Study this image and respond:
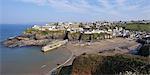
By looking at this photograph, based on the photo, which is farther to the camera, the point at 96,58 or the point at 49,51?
the point at 49,51

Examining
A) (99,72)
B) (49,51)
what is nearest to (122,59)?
(99,72)

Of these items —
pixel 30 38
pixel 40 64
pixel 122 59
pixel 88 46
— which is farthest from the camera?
pixel 30 38

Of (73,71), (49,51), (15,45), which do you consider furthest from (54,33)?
(73,71)

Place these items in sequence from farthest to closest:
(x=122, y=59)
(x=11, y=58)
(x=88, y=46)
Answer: (x=88, y=46), (x=11, y=58), (x=122, y=59)

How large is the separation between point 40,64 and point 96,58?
15.2 m

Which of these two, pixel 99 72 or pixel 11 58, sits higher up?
pixel 99 72

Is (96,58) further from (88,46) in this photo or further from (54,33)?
(54,33)

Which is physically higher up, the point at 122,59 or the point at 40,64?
the point at 122,59

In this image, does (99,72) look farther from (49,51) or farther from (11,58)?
(49,51)

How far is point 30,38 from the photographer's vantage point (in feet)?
186

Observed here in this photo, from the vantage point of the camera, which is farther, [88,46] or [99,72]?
[88,46]

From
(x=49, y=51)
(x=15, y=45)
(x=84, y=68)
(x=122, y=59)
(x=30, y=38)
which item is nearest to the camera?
(x=122, y=59)

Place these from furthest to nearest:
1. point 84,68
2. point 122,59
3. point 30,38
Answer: point 30,38
point 84,68
point 122,59

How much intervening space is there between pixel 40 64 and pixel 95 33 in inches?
1130
